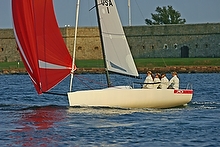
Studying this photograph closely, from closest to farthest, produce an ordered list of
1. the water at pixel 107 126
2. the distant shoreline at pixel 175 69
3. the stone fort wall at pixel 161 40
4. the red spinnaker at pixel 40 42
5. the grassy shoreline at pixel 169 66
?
the water at pixel 107 126 < the red spinnaker at pixel 40 42 < the distant shoreline at pixel 175 69 < the grassy shoreline at pixel 169 66 < the stone fort wall at pixel 161 40

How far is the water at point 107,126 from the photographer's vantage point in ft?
53.9

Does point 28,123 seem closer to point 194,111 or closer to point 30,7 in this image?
point 30,7

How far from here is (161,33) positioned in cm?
6631

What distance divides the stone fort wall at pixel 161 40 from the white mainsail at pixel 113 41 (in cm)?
4337

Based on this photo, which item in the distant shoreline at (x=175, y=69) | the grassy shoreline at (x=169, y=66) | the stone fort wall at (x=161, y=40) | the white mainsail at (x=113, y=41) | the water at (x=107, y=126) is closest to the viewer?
the water at (x=107, y=126)

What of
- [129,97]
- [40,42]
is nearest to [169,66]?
[129,97]

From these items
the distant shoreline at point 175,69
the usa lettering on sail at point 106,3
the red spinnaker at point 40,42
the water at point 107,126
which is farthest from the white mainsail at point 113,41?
the distant shoreline at point 175,69

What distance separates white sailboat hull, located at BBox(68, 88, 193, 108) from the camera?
836 inches

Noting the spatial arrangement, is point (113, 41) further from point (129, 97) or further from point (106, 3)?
point (129, 97)

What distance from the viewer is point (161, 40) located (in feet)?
218

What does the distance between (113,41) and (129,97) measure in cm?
184

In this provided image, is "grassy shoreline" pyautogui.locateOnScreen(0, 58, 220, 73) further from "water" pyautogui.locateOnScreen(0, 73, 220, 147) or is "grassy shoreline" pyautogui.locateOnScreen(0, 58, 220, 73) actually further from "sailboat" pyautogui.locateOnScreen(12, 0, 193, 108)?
"sailboat" pyautogui.locateOnScreen(12, 0, 193, 108)

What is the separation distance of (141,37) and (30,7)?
152ft

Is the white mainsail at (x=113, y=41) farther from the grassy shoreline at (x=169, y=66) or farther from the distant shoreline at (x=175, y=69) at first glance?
the distant shoreline at (x=175, y=69)
